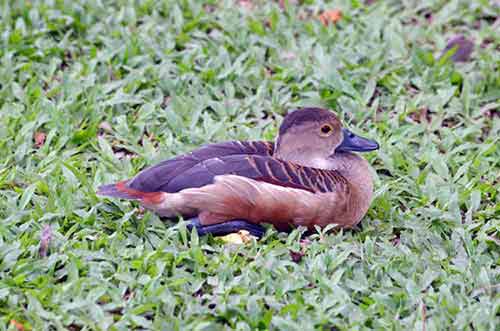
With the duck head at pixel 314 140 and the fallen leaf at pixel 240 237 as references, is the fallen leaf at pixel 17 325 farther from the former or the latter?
the duck head at pixel 314 140

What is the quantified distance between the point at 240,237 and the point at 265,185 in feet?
0.99

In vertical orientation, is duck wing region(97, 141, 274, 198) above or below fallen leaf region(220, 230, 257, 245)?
above

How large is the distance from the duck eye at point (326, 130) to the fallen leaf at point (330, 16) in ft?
7.11

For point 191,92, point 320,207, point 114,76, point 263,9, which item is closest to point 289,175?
point 320,207

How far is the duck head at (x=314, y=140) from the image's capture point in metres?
4.88

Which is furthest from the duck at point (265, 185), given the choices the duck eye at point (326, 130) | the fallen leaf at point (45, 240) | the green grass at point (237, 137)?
the fallen leaf at point (45, 240)

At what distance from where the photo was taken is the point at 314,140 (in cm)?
492

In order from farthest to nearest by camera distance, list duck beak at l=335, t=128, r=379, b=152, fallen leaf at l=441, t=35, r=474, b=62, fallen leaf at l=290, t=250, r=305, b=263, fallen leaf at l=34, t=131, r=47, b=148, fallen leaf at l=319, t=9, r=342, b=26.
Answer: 1. fallen leaf at l=319, t=9, r=342, b=26
2. fallen leaf at l=441, t=35, r=474, b=62
3. fallen leaf at l=34, t=131, r=47, b=148
4. duck beak at l=335, t=128, r=379, b=152
5. fallen leaf at l=290, t=250, r=305, b=263

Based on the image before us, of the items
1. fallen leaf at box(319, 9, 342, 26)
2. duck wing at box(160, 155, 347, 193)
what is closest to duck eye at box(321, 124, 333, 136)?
duck wing at box(160, 155, 347, 193)

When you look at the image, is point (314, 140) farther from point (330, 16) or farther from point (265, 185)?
point (330, 16)

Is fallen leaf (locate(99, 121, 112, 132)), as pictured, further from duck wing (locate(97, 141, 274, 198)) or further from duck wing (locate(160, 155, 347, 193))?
duck wing (locate(160, 155, 347, 193))

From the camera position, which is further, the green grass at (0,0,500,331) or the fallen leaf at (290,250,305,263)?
the fallen leaf at (290,250,305,263)

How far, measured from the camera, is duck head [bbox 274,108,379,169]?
488cm

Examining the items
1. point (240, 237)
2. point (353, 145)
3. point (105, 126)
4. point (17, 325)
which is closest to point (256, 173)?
point (240, 237)
